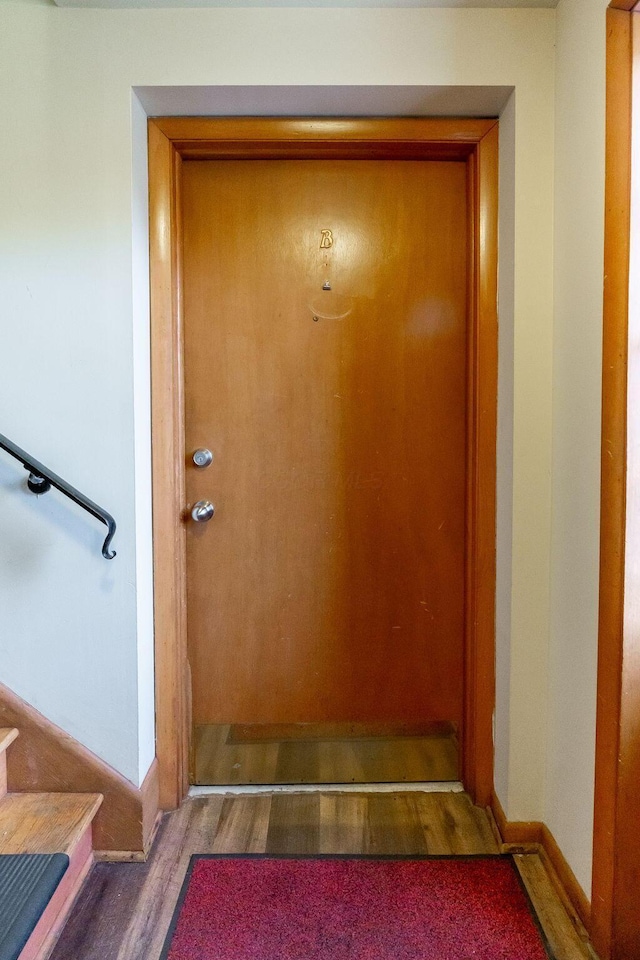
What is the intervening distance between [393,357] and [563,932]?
148 cm

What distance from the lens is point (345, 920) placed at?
127 centimetres

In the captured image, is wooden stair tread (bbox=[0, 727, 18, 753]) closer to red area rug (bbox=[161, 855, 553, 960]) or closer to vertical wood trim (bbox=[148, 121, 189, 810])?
vertical wood trim (bbox=[148, 121, 189, 810])

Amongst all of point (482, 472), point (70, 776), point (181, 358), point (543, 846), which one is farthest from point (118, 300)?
point (543, 846)

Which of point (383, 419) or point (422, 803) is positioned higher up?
point (383, 419)

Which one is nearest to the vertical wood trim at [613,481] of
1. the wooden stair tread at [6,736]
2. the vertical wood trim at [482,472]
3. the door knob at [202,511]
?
the vertical wood trim at [482,472]

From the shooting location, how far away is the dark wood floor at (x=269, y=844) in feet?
4.07

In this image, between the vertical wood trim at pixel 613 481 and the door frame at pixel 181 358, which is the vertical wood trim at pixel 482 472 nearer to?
the door frame at pixel 181 358

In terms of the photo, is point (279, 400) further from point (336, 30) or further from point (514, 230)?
point (336, 30)

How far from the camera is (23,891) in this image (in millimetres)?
1080


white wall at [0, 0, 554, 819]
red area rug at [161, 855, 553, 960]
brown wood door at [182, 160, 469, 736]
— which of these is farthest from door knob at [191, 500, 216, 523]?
red area rug at [161, 855, 553, 960]

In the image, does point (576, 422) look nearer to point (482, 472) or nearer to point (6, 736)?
point (482, 472)

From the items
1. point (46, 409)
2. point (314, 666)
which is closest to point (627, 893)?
point (314, 666)

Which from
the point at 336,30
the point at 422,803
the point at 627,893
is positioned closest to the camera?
the point at 627,893

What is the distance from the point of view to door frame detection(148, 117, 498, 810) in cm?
152
